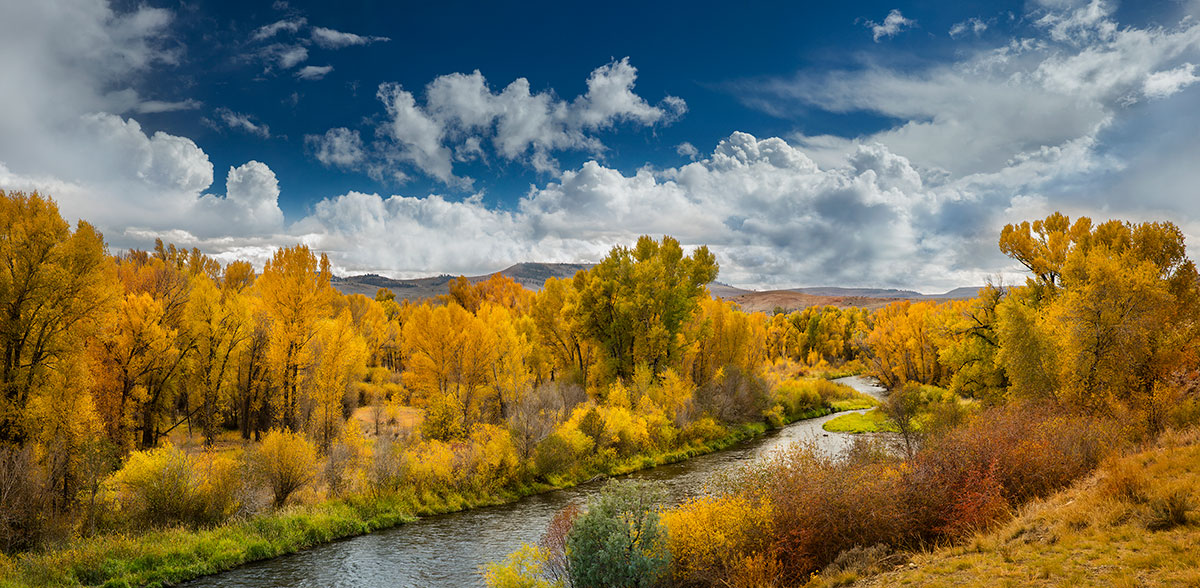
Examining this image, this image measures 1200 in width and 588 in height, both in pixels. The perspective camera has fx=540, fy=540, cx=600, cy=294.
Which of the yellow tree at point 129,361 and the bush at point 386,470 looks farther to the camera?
the yellow tree at point 129,361

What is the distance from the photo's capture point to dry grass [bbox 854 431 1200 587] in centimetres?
1016

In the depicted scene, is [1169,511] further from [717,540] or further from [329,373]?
[329,373]

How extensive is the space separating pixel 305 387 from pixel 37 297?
43.0 ft

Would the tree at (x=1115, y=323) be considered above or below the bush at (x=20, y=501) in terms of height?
above

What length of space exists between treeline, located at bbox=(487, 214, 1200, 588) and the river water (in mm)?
1999

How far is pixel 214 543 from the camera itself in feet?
71.2

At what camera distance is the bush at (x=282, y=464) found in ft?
84.3

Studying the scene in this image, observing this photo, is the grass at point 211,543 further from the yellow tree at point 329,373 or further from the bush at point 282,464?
the yellow tree at point 329,373

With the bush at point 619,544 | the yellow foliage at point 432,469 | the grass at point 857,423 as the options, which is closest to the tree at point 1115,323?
the grass at point 857,423

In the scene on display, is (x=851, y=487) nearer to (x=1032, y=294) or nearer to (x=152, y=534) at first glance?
(x=152, y=534)

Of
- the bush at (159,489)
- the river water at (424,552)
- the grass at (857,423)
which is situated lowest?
the grass at (857,423)

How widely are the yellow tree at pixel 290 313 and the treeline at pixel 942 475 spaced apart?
2034cm

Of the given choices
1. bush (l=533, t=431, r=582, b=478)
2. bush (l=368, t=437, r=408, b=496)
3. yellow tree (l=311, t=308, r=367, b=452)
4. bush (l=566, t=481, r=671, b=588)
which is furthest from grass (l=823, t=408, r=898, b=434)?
yellow tree (l=311, t=308, r=367, b=452)

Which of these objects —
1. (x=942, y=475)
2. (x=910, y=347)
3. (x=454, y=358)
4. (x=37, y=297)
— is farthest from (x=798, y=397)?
(x=37, y=297)
